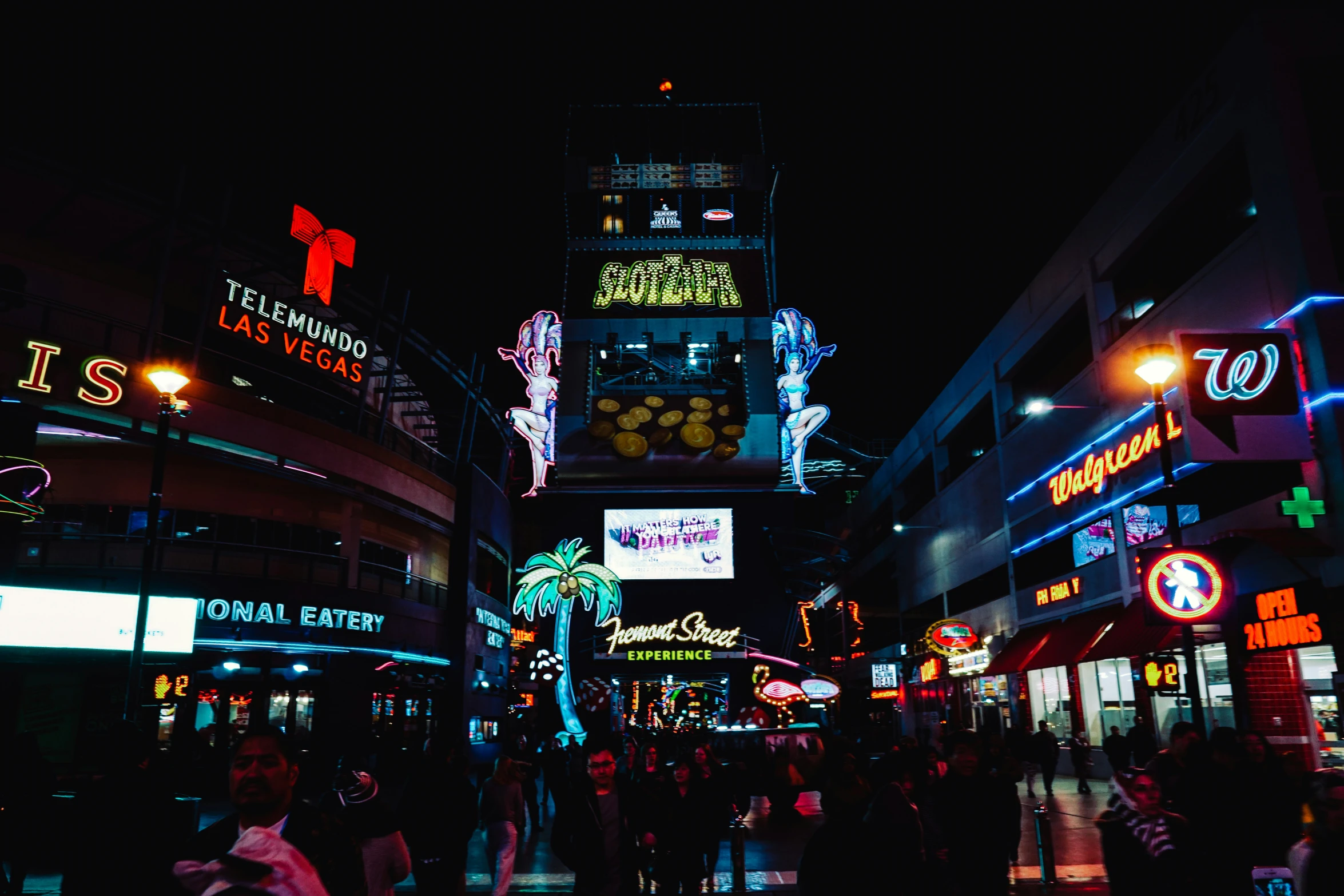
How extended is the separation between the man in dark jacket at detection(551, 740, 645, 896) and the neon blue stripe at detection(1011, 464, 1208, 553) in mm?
13204

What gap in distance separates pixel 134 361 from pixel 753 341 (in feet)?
89.6

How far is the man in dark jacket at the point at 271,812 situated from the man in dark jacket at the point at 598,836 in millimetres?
3042

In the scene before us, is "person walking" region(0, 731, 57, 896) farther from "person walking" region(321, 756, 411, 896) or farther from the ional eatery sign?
the ional eatery sign

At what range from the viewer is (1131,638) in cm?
2033

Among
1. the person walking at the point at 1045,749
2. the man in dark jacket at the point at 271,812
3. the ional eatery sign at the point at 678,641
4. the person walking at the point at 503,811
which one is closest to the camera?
the man in dark jacket at the point at 271,812

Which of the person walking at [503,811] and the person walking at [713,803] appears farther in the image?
the person walking at [503,811]

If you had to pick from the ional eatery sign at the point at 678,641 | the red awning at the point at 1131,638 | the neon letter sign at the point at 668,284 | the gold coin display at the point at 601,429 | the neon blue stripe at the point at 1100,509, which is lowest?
the red awning at the point at 1131,638

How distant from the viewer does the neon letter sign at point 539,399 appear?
4309 cm

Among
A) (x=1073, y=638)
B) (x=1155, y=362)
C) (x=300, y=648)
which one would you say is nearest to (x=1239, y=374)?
(x=1155, y=362)

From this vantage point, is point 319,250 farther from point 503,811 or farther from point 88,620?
point 503,811

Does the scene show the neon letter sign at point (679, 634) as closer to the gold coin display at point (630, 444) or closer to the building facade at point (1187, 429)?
the gold coin display at point (630, 444)

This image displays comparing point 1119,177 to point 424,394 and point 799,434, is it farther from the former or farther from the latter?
point 424,394

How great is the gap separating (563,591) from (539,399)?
8786 millimetres

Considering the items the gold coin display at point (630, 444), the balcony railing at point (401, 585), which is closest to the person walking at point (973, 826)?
the balcony railing at point (401, 585)
